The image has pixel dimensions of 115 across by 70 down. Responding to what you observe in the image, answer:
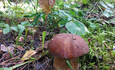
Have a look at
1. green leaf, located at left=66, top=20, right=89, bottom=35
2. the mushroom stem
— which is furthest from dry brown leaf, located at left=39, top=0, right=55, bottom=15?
the mushroom stem

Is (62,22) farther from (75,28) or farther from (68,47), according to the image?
(68,47)

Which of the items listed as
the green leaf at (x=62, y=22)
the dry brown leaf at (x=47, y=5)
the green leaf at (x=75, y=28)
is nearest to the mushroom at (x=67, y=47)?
the green leaf at (x=75, y=28)

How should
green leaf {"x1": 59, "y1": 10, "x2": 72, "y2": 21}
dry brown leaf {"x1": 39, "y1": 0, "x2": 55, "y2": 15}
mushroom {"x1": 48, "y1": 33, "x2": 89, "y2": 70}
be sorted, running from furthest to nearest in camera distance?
dry brown leaf {"x1": 39, "y1": 0, "x2": 55, "y2": 15} → green leaf {"x1": 59, "y1": 10, "x2": 72, "y2": 21} → mushroom {"x1": 48, "y1": 33, "x2": 89, "y2": 70}

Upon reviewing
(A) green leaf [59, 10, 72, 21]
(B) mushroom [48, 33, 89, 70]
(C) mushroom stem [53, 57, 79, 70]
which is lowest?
(C) mushroom stem [53, 57, 79, 70]

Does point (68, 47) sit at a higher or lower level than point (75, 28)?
lower

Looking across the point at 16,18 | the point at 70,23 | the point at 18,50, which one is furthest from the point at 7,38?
the point at 70,23

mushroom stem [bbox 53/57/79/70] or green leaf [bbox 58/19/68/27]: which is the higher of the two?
green leaf [bbox 58/19/68/27]

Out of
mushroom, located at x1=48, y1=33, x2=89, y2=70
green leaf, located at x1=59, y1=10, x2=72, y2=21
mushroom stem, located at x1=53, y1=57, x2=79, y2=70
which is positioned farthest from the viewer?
green leaf, located at x1=59, y1=10, x2=72, y2=21

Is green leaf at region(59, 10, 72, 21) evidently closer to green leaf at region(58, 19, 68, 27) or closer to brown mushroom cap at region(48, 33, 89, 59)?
green leaf at region(58, 19, 68, 27)

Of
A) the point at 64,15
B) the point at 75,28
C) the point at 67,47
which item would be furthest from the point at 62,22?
the point at 67,47
